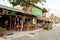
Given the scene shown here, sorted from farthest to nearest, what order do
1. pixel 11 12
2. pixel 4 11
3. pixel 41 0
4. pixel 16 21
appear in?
pixel 41 0
pixel 16 21
pixel 11 12
pixel 4 11

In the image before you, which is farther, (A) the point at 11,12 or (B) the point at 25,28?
(B) the point at 25,28

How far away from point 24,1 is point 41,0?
4.04 meters

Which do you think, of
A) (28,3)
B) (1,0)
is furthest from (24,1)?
(1,0)

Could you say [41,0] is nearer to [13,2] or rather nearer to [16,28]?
[13,2]

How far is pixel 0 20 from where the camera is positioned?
94.1 feet

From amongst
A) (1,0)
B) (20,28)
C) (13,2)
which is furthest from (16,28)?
(13,2)

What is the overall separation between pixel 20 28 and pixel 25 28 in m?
1.57

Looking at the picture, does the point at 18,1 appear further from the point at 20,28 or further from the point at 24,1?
the point at 20,28

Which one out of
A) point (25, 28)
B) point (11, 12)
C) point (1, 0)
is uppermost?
point (1, 0)

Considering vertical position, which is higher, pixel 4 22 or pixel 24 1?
pixel 24 1

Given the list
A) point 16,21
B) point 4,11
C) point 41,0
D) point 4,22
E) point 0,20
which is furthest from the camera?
point 41,0

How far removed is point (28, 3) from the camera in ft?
115

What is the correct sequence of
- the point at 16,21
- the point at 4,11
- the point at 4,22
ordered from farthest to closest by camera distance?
the point at 16,21
the point at 4,22
the point at 4,11

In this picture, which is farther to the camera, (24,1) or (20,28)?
(24,1)
